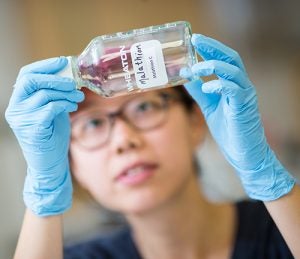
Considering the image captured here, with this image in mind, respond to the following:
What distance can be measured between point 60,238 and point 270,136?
40.4 inches

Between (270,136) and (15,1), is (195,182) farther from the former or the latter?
(15,1)

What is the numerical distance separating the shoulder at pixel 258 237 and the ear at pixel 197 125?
28 centimetres

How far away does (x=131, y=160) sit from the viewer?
48.2 inches

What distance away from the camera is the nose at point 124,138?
122 centimetres

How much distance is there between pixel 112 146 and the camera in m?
1.24

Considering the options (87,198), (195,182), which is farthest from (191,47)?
(87,198)

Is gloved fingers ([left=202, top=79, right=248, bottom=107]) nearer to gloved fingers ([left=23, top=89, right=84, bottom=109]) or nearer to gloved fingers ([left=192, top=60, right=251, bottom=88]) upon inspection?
gloved fingers ([left=192, top=60, right=251, bottom=88])

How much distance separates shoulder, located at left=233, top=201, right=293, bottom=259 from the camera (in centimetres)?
128

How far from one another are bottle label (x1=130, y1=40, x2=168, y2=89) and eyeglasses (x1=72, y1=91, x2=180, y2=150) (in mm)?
421

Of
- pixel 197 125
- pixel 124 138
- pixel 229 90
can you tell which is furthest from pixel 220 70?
pixel 197 125

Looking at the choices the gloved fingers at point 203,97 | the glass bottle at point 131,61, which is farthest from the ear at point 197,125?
the glass bottle at point 131,61

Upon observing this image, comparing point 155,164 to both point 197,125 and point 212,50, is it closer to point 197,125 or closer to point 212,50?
point 197,125

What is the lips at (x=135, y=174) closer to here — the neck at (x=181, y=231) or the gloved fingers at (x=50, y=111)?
the neck at (x=181, y=231)

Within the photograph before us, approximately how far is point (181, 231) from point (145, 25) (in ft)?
2.91
